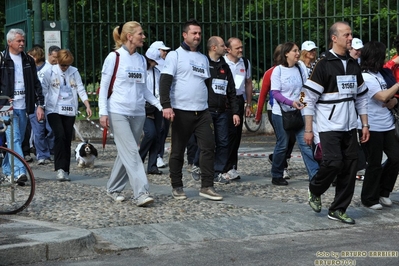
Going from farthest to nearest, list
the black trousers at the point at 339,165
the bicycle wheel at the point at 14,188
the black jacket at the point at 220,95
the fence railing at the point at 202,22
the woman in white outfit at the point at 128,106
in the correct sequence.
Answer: the fence railing at the point at 202,22 → the black jacket at the point at 220,95 → the woman in white outfit at the point at 128,106 → the bicycle wheel at the point at 14,188 → the black trousers at the point at 339,165

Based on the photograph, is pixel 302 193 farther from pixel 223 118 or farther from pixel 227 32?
pixel 227 32

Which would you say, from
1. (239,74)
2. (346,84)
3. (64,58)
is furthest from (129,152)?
(64,58)

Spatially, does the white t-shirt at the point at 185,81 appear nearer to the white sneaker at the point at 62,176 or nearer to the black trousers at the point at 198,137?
the black trousers at the point at 198,137

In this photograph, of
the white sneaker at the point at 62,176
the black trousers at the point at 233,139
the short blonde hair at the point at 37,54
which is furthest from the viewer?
the short blonde hair at the point at 37,54

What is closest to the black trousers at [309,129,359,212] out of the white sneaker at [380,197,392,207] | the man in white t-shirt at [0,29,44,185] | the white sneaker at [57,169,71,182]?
the white sneaker at [380,197,392,207]

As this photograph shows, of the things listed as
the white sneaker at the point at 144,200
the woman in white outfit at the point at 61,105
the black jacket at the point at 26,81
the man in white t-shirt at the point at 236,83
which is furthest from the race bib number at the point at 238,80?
the white sneaker at the point at 144,200

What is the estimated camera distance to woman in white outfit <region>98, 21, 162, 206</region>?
957 centimetres

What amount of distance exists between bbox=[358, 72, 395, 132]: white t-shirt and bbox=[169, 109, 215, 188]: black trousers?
5.40 feet

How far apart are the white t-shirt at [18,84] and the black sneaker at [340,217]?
14.7 ft

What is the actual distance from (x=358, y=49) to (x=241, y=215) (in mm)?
2970

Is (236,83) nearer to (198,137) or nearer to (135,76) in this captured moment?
(198,137)

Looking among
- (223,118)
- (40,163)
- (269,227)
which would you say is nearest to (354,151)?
(269,227)

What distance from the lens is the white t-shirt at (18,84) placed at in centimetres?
1172

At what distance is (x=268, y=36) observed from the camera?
21.0m
